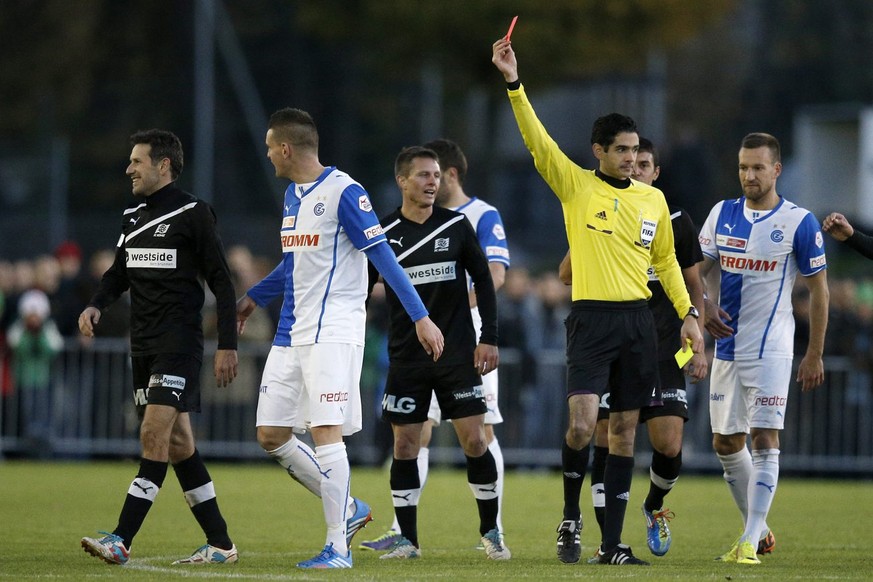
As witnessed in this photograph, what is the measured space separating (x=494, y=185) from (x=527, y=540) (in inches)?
698

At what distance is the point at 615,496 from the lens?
30.4ft

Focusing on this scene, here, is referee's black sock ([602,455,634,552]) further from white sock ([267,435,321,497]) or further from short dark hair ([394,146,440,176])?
short dark hair ([394,146,440,176])

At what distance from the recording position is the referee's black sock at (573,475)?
9.56 meters

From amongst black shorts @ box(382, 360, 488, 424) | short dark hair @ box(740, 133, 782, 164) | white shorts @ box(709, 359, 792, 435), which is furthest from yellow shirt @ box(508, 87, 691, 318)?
white shorts @ box(709, 359, 792, 435)

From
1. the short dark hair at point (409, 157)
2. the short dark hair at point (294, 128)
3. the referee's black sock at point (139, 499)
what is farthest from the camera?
the short dark hair at point (409, 157)

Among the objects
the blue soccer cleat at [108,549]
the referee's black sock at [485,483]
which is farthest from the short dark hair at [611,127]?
the blue soccer cleat at [108,549]

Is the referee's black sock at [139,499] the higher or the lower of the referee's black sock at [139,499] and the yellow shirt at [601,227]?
the lower

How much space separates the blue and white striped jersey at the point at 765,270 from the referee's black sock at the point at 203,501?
11.4 ft

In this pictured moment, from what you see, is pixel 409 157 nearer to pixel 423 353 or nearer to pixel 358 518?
pixel 423 353

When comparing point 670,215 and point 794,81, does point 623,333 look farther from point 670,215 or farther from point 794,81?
point 794,81

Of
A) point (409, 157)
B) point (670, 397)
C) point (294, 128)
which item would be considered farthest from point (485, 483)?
point (294, 128)

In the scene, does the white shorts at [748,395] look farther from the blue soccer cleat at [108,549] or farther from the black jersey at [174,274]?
the blue soccer cleat at [108,549]

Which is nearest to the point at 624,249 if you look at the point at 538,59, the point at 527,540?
the point at 527,540

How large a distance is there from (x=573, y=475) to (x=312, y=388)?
70.7 inches
